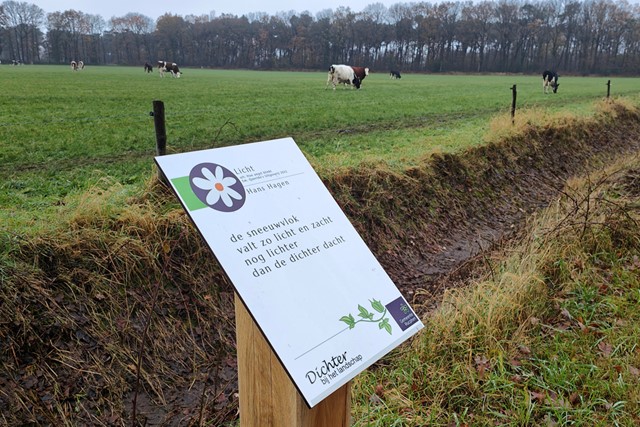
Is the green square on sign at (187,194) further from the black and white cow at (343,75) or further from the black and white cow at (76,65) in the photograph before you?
the black and white cow at (76,65)

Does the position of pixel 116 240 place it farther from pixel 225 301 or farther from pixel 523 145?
pixel 523 145

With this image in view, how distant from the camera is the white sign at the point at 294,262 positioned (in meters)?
1.73

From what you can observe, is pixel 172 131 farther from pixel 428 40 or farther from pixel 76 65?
pixel 428 40

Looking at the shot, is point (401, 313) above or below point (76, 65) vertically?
below

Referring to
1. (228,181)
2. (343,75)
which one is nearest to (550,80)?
(343,75)

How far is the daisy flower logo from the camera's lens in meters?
1.86

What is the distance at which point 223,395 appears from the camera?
4.23 metres

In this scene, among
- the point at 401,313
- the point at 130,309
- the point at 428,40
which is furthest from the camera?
the point at 428,40

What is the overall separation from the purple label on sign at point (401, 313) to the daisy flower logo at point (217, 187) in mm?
760

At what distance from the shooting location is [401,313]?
7.03 ft

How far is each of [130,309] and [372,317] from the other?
3231 millimetres

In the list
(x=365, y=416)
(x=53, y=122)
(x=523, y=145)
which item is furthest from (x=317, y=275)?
(x=53, y=122)

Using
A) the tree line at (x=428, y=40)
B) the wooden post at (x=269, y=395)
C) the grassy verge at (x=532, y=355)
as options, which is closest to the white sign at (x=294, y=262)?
the wooden post at (x=269, y=395)

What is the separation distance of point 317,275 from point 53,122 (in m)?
12.0
